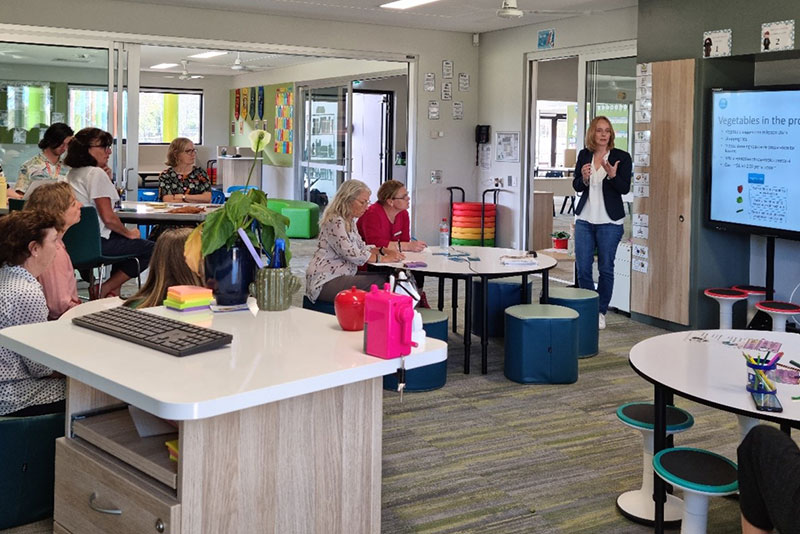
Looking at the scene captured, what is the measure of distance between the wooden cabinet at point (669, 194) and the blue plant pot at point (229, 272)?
4.37 metres

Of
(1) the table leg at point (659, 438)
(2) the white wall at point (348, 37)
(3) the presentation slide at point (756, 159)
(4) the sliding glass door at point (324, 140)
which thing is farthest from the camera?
(4) the sliding glass door at point (324, 140)

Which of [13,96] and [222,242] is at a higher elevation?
[13,96]

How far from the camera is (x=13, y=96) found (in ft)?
26.2

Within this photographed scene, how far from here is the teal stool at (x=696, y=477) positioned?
2.70 metres

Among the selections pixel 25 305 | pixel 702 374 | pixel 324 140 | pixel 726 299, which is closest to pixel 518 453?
pixel 702 374

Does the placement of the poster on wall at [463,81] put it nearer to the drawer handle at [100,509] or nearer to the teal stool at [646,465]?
the teal stool at [646,465]

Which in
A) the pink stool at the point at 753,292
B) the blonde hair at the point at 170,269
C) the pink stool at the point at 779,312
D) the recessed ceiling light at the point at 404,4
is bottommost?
the pink stool at the point at 779,312

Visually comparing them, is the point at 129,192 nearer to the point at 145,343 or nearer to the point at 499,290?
the point at 499,290

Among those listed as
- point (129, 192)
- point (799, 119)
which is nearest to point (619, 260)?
point (799, 119)

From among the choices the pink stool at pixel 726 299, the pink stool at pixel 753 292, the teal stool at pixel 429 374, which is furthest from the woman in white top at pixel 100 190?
the pink stool at pixel 753 292

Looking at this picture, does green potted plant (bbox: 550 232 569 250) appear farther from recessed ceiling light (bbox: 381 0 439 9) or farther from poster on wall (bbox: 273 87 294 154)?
poster on wall (bbox: 273 87 294 154)

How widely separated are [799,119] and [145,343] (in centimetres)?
467

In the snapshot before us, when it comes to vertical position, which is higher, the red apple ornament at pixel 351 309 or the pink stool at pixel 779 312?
the red apple ornament at pixel 351 309

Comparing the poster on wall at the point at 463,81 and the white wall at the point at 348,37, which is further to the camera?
the poster on wall at the point at 463,81
